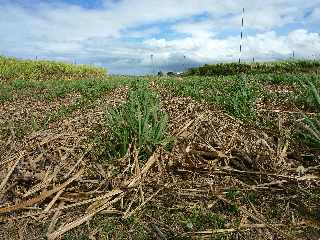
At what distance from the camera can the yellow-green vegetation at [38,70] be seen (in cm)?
2047

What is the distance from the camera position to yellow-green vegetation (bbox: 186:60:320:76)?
20461 mm

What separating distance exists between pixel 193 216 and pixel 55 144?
210 cm

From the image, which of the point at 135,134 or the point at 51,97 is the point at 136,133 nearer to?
the point at 135,134

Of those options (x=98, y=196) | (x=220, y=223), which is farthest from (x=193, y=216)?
(x=98, y=196)

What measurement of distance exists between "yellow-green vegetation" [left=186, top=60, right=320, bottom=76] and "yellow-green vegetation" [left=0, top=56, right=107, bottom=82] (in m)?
6.44

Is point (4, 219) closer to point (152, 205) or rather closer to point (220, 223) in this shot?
point (152, 205)

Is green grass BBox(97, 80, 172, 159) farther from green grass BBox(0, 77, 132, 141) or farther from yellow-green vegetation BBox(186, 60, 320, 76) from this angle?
yellow-green vegetation BBox(186, 60, 320, 76)

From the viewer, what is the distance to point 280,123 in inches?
204

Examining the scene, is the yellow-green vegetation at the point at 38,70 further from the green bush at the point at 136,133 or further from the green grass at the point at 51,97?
the green bush at the point at 136,133

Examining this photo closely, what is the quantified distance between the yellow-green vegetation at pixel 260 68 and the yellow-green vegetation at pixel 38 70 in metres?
6.44

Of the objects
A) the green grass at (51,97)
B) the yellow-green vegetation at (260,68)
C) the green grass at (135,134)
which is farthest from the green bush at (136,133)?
the yellow-green vegetation at (260,68)

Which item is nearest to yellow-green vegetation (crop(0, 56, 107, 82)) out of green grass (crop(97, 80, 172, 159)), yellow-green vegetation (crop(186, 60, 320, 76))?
yellow-green vegetation (crop(186, 60, 320, 76))

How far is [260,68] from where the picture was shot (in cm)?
2200

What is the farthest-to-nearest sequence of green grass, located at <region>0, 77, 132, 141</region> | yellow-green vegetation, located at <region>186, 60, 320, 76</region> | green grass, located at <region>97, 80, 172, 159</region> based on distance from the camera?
1. yellow-green vegetation, located at <region>186, 60, 320, 76</region>
2. green grass, located at <region>0, 77, 132, 141</region>
3. green grass, located at <region>97, 80, 172, 159</region>
